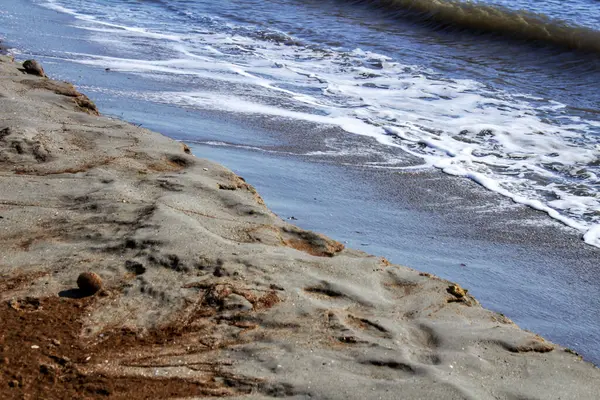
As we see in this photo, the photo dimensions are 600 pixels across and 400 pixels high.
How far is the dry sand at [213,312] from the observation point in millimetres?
2670

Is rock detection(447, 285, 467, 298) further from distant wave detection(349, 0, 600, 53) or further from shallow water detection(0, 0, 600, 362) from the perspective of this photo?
distant wave detection(349, 0, 600, 53)

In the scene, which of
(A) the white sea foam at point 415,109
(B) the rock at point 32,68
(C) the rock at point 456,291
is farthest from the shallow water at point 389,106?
(B) the rock at point 32,68

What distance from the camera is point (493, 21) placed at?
1354 centimetres

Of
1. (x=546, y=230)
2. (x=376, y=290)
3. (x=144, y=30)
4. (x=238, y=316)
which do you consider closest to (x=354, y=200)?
(x=546, y=230)

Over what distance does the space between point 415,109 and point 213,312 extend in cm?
533

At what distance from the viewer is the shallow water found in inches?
180

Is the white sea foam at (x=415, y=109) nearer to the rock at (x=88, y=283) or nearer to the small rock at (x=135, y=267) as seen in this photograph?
the small rock at (x=135, y=267)

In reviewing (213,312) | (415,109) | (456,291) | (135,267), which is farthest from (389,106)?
(213,312)

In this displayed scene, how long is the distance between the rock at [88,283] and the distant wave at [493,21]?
10121mm

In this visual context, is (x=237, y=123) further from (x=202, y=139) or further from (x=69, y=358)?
(x=69, y=358)

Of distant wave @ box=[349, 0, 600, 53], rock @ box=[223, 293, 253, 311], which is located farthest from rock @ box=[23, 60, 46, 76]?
distant wave @ box=[349, 0, 600, 53]

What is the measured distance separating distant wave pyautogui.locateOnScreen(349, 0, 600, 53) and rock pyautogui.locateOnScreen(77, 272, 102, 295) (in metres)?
10.1

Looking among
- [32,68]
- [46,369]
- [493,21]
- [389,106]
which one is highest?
[493,21]

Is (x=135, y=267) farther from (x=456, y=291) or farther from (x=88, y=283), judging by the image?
(x=456, y=291)
